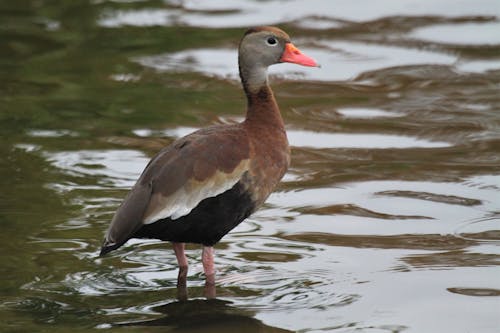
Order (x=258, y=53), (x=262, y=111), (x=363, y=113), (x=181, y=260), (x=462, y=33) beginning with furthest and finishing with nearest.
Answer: (x=462, y=33) < (x=363, y=113) < (x=258, y=53) < (x=262, y=111) < (x=181, y=260)

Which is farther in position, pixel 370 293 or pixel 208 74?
pixel 208 74

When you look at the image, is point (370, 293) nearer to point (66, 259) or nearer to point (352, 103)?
point (66, 259)

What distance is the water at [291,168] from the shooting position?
756cm

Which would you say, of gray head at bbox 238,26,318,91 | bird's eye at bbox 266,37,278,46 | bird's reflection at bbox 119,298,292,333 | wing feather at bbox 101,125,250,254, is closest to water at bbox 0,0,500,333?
bird's reflection at bbox 119,298,292,333

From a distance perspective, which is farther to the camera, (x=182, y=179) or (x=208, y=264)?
(x=208, y=264)

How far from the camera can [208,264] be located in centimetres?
797

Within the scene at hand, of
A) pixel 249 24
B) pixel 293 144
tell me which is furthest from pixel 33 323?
pixel 249 24

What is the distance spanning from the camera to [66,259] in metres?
8.44

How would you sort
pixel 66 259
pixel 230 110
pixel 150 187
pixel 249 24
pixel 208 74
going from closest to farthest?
pixel 150 187, pixel 66 259, pixel 230 110, pixel 208 74, pixel 249 24

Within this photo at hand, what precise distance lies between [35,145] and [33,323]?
3925mm

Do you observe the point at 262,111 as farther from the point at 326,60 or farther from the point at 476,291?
the point at 326,60

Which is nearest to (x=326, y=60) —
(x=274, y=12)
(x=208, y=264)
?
(x=274, y=12)

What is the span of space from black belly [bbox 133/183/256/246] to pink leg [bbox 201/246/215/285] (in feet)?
Result: 0.50

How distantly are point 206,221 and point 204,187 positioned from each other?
210 millimetres
